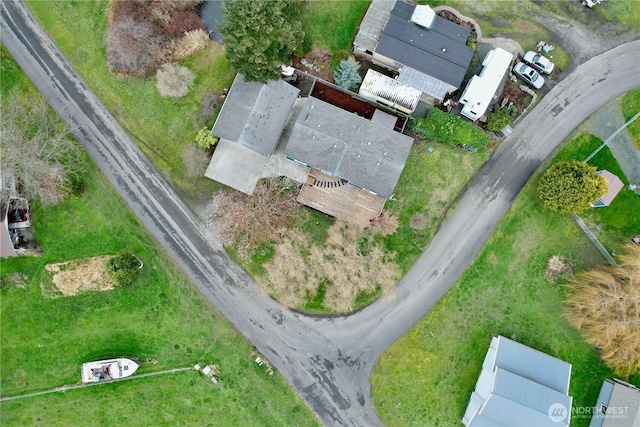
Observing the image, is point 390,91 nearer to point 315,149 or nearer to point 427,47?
point 427,47

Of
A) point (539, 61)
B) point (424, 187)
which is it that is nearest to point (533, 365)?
point (424, 187)

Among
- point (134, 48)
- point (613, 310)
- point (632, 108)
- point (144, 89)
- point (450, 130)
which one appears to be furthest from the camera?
point (144, 89)

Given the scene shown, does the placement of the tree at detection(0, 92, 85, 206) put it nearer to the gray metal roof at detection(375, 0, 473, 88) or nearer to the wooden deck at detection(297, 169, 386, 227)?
the wooden deck at detection(297, 169, 386, 227)

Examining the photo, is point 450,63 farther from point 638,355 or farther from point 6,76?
point 6,76

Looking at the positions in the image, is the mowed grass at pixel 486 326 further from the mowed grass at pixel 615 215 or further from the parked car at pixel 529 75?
the parked car at pixel 529 75

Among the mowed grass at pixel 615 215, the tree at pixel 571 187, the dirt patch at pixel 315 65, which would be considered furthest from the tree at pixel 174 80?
the mowed grass at pixel 615 215
